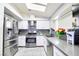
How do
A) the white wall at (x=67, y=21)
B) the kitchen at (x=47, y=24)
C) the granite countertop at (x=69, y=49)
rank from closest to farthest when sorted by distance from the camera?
1. the granite countertop at (x=69, y=49)
2. the kitchen at (x=47, y=24)
3. the white wall at (x=67, y=21)

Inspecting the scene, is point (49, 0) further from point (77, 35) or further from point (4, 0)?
point (77, 35)

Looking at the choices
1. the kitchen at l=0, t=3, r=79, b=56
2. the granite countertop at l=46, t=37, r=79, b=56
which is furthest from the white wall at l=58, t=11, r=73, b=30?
the granite countertop at l=46, t=37, r=79, b=56

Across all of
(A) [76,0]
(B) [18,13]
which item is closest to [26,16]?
(B) [18,13]

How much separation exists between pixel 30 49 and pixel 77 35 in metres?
1.70

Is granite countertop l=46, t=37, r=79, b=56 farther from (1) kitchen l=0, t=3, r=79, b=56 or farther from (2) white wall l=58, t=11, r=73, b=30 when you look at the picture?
(2) white wall l=58, t=11, r=73, b=30

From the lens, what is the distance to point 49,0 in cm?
105

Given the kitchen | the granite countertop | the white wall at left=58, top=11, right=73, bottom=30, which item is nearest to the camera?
the granite countertop

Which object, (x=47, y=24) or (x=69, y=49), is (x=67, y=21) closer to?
(x=69, y=49)

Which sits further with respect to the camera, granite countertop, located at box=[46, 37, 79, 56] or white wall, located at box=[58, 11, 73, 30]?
white wall, located at box=[58, 11, 73, 30]

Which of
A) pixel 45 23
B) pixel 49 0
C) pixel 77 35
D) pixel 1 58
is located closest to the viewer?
pixel 1 58

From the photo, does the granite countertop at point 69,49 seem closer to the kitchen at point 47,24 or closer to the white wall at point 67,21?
the kitchen at point 47,24

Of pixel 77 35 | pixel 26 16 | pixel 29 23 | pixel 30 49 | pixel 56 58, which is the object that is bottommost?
pixel 30 49

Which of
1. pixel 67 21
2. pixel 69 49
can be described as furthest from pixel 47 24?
pixel 69 49

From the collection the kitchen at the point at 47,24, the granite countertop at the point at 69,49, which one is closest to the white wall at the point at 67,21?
the kitchen at the point at 47,24
